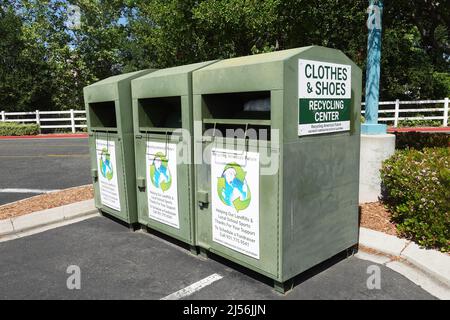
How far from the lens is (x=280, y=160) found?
11.1 feet

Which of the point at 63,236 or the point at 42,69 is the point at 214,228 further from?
the point at 42,69

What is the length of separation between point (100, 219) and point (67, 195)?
4.86ft

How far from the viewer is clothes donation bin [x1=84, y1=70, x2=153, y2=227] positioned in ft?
16.9

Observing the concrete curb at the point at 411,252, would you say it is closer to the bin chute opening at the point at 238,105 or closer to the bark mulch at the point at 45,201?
the bin chute opening at the point at 238,105

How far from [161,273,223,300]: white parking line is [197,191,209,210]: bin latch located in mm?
774

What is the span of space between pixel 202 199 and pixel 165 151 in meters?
0.85

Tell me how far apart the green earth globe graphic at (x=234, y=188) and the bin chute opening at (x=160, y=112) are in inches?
52.6

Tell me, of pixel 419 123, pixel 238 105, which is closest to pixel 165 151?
pixel 238 105

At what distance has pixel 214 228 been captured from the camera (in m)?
4.17

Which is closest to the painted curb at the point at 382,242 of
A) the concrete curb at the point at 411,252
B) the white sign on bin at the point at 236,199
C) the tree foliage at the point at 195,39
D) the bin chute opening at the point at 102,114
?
the concrete curb at the point at 411,252

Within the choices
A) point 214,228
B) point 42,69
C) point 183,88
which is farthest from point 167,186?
point 42,69

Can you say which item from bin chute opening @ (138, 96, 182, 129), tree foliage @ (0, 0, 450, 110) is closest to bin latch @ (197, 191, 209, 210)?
bin chute opening @ (138, 96, 182, 129)

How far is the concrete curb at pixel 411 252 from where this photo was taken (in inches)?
147

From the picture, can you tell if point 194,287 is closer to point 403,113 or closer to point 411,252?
point 411,252
